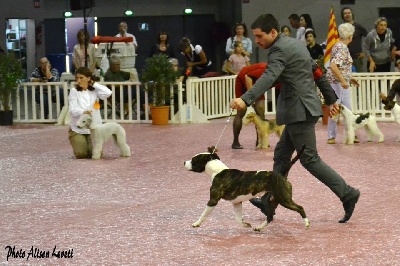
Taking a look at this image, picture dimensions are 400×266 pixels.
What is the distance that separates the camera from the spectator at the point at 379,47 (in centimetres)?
1769

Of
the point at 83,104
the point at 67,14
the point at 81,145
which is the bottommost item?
the point at 81,145

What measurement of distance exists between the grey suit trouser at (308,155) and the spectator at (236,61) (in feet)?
33.3

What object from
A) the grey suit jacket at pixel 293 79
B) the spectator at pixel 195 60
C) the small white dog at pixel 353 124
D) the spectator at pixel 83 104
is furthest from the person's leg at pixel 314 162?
the spectator at pixel 195 60

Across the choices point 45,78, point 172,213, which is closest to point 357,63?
point 45,78

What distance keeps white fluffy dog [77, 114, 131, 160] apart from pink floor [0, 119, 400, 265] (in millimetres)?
164

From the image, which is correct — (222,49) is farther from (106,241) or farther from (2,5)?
(106,241)

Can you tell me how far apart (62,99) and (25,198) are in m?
8.28

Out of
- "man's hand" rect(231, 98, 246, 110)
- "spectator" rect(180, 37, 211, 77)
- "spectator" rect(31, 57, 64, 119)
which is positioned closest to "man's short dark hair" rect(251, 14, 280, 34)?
"man's hand" rect(231, 98, 246, 110)

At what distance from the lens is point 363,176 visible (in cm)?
1067

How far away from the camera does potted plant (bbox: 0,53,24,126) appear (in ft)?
55.9

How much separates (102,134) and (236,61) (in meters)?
6.17

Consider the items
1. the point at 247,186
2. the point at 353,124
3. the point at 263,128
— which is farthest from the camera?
the point at 353,124

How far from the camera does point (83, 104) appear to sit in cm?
1268

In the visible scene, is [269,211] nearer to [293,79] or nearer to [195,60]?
[293,79]
